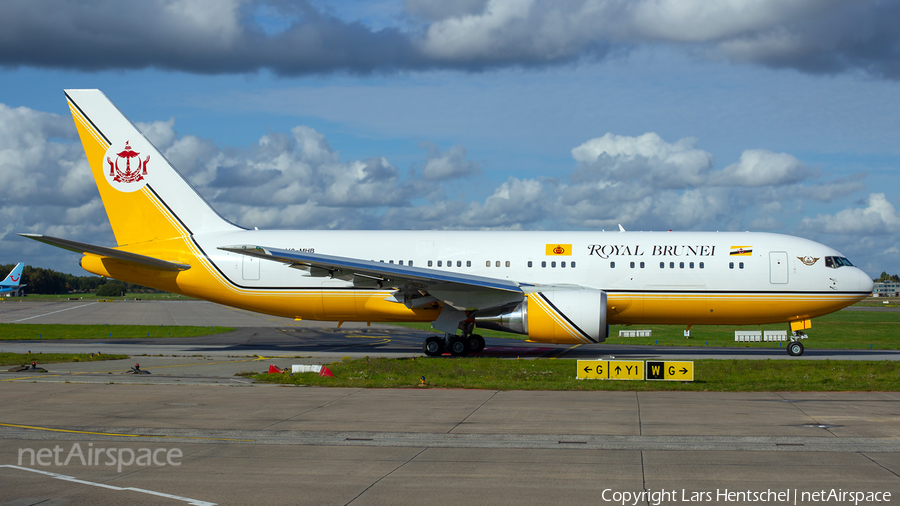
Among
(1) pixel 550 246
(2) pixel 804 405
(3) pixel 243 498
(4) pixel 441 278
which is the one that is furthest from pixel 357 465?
(1) pixel 550 246

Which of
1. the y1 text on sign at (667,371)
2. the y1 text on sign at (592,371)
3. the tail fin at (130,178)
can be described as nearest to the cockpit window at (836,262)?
the y1 text on sign at (667,371)

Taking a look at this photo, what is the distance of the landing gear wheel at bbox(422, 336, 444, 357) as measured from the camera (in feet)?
81.4

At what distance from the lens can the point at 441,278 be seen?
2298cm

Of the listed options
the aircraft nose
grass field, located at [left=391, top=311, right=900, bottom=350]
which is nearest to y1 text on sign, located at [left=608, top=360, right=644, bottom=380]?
the aircraft nose

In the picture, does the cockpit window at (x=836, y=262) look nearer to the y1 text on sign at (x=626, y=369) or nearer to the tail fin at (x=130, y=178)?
the y1 text on sign at (x=626, y=369)

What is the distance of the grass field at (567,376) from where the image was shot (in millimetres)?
17250

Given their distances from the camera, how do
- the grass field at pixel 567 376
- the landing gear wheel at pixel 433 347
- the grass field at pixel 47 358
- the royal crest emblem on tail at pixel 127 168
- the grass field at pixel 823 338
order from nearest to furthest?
1. the grass field at pixel 567 376
2. the grass field at pixel 47 358
3. the landing gear wheel at pixel 433 347
4. the royal crest emblem on tail at pixel 127 168
5. the grass field at pixel 823 338

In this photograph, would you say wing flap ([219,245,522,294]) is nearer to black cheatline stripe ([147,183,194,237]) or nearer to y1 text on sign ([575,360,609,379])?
black cheatline stripe ([147,183,194,237])

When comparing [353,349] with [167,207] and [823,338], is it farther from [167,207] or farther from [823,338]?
[823,338]

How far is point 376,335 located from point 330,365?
52.8ft

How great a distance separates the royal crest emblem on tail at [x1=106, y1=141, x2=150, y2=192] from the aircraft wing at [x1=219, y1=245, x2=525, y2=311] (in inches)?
272

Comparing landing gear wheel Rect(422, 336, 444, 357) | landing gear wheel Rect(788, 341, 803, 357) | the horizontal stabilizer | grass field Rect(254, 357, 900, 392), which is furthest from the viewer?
landing gear wheel Rect(788, 341, 803, 357)

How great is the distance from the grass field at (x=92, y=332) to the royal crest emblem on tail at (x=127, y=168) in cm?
1006

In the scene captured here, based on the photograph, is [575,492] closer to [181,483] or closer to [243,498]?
[243,498]
